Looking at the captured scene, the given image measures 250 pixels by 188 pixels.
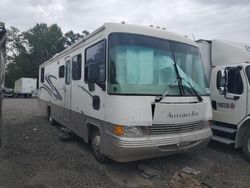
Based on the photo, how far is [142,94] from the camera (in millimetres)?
4551

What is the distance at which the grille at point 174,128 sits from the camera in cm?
462

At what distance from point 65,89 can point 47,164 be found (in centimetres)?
289

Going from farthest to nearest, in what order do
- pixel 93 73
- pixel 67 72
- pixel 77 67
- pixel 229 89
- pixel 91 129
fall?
pixel 67 72, pixel 77 67, pixel 229 89, pixel 91 129, pixel 93 73

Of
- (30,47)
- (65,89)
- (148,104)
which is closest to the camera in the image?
(148,104)

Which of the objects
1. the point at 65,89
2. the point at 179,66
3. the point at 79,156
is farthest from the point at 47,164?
the point at 179,66

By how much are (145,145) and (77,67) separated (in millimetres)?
3184

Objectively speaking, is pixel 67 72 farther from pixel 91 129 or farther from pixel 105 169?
pixel 105 169

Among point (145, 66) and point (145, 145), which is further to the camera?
point (145, 66)

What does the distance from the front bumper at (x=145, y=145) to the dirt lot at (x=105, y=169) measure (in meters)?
0.49

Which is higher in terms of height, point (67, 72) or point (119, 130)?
point (67, 72)

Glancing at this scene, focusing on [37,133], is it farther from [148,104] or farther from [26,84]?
[26,84]

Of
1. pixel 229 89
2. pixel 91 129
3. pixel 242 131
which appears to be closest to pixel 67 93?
pixel 91 129

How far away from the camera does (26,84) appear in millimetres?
35281

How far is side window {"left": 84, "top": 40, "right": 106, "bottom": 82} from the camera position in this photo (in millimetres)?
4938
